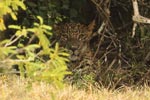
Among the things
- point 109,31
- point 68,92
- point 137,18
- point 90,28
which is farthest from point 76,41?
point 68,92

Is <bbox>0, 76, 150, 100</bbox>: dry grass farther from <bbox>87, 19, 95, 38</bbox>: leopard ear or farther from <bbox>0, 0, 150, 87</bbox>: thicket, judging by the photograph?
<bbox>87, 19, 95, 38</bbox>: leopard ear

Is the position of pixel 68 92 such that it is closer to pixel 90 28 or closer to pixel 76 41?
pixel 76 41

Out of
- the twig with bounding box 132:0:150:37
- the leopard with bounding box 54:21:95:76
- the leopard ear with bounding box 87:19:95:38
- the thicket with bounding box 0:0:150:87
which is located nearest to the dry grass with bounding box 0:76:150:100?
the thicket with bounding box 0:0:150:87

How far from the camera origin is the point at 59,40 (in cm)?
728

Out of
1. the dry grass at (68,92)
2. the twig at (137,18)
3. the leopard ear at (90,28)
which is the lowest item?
the dry grass at (68,92)

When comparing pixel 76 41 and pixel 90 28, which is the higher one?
pixel 90 28

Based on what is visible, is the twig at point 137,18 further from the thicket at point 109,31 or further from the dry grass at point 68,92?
the dry grass at point 68,92

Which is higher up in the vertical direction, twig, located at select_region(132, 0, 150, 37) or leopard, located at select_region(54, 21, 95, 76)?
twig, located at select_region(132, 0, 150, 37)

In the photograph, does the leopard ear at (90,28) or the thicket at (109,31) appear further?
the leopard ear at (90,28)

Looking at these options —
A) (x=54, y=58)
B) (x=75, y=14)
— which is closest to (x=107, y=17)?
(x=75, y=14)

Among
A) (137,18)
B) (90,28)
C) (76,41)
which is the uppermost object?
(137,18)

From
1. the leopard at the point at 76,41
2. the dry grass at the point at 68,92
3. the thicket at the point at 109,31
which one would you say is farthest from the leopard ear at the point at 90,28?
the dry grass at the point at 68,92

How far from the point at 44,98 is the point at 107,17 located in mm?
2728

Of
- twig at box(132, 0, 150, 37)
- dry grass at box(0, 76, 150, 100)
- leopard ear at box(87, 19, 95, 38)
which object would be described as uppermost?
twig at box(132, 0, 150, 37)
